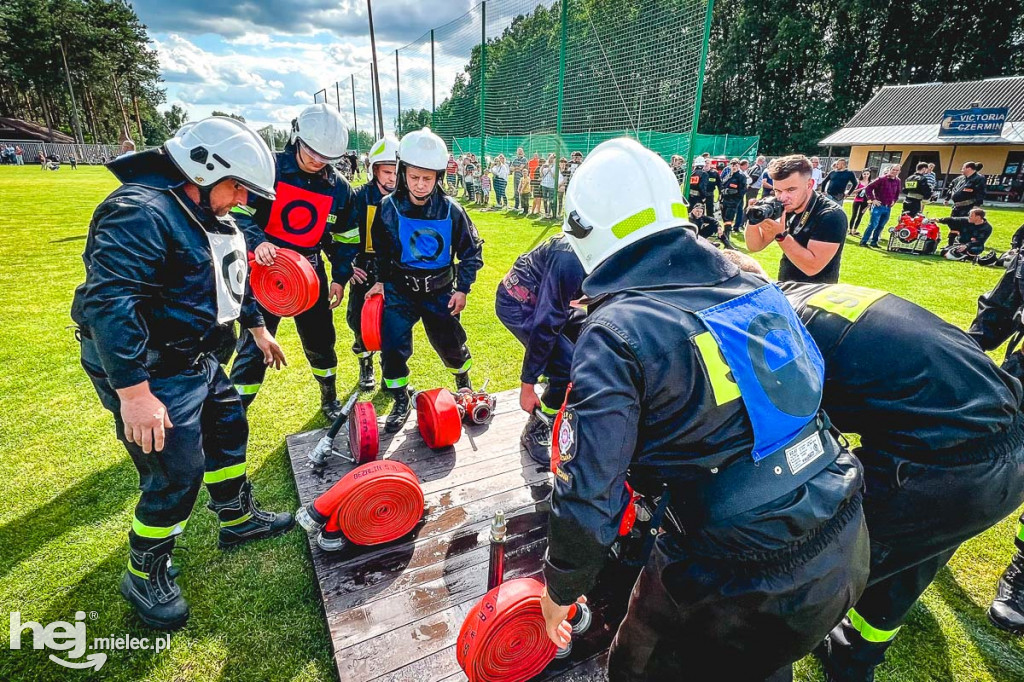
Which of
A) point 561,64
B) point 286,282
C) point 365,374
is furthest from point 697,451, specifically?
point 561,64

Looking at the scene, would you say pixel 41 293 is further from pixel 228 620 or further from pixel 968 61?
pixel 968 61

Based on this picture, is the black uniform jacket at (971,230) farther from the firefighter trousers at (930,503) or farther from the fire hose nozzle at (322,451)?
the fire hose nozzle at (322,451)

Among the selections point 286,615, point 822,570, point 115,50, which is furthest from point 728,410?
point 115,50

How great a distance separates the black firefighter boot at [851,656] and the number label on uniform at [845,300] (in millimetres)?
1617

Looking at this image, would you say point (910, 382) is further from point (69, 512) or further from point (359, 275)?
point (69, 512)

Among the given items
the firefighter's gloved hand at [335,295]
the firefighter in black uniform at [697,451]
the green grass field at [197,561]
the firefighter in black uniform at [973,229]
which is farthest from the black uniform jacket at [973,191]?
the firefighter in black uniform at [697,451]

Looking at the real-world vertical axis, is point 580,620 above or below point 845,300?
below

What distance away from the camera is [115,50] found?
6153cm

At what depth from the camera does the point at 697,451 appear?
5.01ft

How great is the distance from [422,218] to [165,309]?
2.42 meters

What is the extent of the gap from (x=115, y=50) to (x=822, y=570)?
8576 centimetres

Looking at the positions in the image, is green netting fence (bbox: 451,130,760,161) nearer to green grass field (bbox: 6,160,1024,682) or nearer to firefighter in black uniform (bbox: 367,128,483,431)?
firefighter in black uniform (bbox: 367,128,483,431)

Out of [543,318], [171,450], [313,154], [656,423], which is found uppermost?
[313,154]

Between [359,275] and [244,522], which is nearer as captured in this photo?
[244,522]
